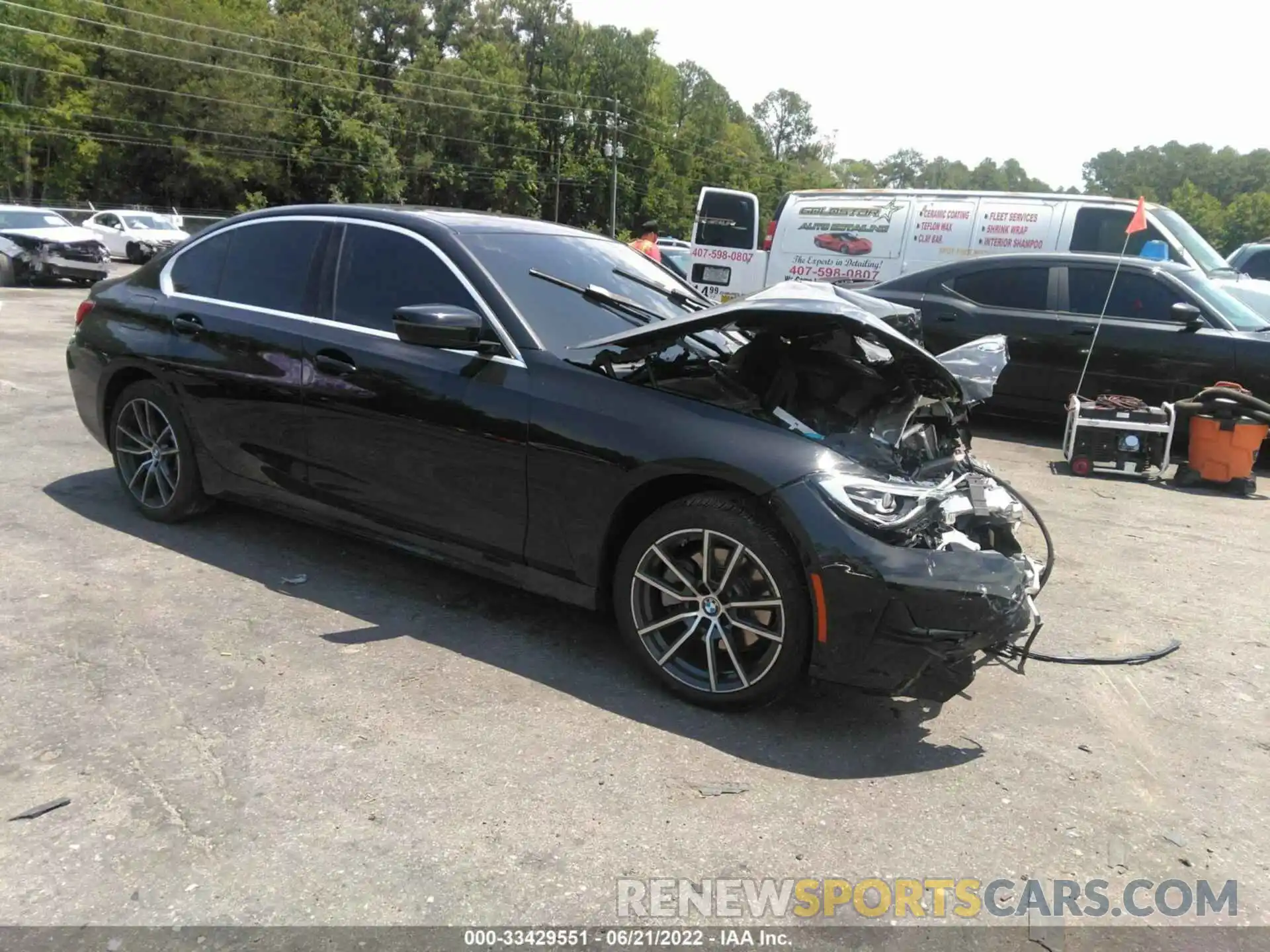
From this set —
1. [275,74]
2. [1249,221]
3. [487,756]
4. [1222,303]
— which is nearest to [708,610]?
[487,756]

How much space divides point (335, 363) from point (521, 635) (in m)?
1.48

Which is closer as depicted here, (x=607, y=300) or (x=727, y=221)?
(x=607, y=300)

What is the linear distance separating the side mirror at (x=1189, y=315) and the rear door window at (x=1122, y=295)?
10cm

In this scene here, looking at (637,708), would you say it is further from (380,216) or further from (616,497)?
(380,216)

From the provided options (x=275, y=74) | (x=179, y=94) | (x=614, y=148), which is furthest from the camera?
(x=614, y=148)

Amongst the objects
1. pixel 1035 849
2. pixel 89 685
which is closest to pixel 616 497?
pixel 1035 849

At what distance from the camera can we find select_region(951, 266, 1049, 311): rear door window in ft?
28.3

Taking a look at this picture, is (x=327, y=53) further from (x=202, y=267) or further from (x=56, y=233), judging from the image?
(x=202, y=267)

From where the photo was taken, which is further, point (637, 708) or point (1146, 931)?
point (637, 708)

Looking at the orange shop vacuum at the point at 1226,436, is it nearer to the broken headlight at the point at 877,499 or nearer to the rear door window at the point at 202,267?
the broken headlight at the point at 877,499

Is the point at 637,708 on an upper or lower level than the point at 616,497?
lower

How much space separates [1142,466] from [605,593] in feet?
18.0

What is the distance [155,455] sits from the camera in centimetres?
500

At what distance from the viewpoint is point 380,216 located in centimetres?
436
